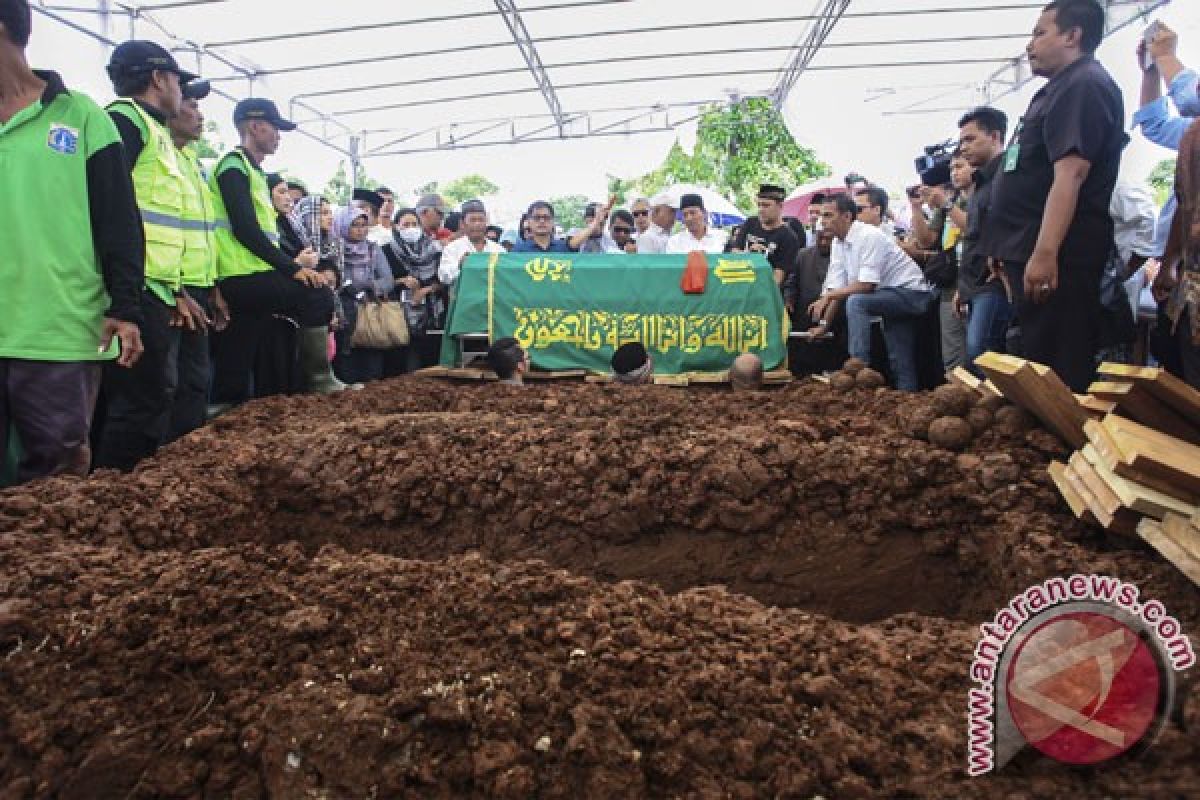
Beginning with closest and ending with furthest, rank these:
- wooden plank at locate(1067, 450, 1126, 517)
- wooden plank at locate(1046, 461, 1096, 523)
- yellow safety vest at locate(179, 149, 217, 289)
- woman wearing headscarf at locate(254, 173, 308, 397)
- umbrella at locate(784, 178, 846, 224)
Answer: wooden plank at locate(1067, 450, 1126, 517) → wooden plank at locate(1046, 461, 1096, 523) → yellow safety vest at locate(179, 149, 217, 289) → woman wearing headscarf at locate(254, 173, 308, 397) → umbrella at locate(784, 178, 846, 224)

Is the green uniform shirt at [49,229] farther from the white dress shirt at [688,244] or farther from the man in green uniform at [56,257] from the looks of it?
the white dress shirt at [688,244]

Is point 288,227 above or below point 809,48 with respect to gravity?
below

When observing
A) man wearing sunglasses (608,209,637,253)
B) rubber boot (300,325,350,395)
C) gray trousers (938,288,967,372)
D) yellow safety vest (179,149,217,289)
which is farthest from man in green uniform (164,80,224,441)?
man wearing sunglasses (608,209,637,253)

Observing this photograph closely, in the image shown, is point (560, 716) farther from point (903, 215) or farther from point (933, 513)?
point (903, 215)

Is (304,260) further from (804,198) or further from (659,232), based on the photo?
(804,198)

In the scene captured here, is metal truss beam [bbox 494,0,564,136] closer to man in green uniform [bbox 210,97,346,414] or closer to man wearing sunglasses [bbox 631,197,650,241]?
man wearing sunglasses [bbox 631,197,650,241]

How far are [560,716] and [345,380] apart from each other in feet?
20.1

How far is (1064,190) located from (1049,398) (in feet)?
3.49

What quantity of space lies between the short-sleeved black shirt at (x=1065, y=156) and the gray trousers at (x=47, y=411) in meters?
3.84

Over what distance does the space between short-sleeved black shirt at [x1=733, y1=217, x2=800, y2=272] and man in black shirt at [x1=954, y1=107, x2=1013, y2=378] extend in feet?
8.68

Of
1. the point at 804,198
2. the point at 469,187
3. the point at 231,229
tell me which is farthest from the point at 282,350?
the point at 469,187

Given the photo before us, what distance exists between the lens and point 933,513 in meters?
2.84

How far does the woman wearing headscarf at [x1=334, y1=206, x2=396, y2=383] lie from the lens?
664 centimetres

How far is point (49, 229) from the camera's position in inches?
104
